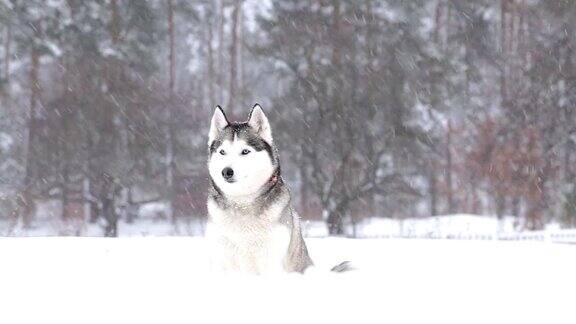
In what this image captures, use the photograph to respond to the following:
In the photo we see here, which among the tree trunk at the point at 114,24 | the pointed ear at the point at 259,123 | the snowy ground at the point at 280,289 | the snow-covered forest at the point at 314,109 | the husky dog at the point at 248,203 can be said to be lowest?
the snowy ground at the point at 280,289

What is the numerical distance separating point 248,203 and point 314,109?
16.7 metres

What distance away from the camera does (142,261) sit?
7617mm

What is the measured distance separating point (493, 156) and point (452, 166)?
256 cm

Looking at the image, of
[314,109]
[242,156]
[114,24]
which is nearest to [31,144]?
[114,24]

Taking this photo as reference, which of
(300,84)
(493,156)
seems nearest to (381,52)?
(300,84)

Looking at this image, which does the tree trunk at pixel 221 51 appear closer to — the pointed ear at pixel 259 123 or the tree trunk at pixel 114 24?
the tree trunk at pixel 114 24

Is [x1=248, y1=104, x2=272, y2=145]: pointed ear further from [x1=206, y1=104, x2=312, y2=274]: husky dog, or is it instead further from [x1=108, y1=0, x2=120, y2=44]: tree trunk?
[x1=108, y1=0, x2=120, y2=44]: tree trunk

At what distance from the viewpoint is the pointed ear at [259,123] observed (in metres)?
6.19

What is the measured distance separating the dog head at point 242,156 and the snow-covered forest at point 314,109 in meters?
15.8

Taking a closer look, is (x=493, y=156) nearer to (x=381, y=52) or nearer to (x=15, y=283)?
(x=381, y=52)

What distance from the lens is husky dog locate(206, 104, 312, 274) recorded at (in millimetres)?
6039

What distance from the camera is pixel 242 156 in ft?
19.7

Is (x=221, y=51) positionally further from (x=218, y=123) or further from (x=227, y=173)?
(x=227, y=173)

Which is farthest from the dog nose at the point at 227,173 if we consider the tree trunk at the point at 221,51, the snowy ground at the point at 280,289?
the tree trunk at the point at 221,51
